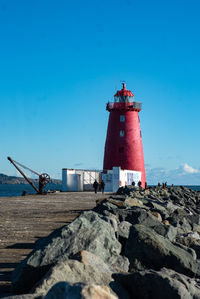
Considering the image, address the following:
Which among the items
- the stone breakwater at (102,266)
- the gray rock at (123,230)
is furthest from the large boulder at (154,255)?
the gray rock at (123,230)

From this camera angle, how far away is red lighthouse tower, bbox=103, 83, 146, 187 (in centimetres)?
3334

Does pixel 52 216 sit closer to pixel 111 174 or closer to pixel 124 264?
pixel 124 264

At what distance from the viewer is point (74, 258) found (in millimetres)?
3682

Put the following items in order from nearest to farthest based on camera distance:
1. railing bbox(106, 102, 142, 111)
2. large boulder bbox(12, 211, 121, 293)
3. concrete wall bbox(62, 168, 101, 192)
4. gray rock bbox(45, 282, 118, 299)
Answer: gray rock bbox(45, 282, 118, 299) → large boulder bbox(12, 211, 121, 293) → concrete wall bbox(62, 168, 101, 192) → railing bbox(106, 102, 142, 111)

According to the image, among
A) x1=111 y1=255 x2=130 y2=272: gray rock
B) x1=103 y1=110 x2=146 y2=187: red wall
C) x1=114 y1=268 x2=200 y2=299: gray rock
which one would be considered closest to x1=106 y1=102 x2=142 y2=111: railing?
x1=103 y1=110 x2=146 y2=187: red wall

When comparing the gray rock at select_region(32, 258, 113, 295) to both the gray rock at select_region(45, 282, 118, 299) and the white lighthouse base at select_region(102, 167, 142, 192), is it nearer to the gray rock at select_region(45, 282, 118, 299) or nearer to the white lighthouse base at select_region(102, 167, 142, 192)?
the gray rock at select_region(45, 282, 118, 299)

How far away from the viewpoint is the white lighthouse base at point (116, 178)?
100ft

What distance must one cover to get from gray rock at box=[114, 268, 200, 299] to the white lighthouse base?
27.1 metres

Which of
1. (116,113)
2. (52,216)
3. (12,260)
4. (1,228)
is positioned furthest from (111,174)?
(12,260)

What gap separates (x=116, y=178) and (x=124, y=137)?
14.3 feet

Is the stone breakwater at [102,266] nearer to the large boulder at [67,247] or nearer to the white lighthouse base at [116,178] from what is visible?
the large boulder at [67,247]

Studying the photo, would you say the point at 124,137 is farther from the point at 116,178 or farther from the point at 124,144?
the point at 116,178

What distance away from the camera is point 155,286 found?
3297mm

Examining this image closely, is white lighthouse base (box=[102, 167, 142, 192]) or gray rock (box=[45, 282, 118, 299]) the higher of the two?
white lighthouse base (box=[102, 167, 142, 192])
